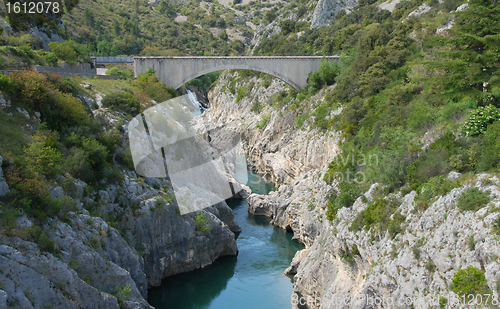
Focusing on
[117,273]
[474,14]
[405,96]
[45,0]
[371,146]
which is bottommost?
[117,273]

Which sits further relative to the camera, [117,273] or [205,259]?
[205,259]

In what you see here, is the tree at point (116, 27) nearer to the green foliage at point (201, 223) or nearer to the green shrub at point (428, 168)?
the green foliage at point (201, 223)

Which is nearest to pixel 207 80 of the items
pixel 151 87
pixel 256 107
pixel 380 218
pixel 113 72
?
→ pixel 256 107

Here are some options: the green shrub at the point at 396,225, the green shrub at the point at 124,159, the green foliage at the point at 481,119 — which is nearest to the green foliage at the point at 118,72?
the green shrub at the point at 124,159

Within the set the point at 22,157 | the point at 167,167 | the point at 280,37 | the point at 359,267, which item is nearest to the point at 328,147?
the point at 167,167

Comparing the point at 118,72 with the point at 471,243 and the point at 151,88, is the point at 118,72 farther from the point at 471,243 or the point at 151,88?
the point at 471,243

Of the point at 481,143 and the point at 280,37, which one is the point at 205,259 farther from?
the point at 280,37

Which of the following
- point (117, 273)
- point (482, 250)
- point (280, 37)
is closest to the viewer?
point (482, 250)
